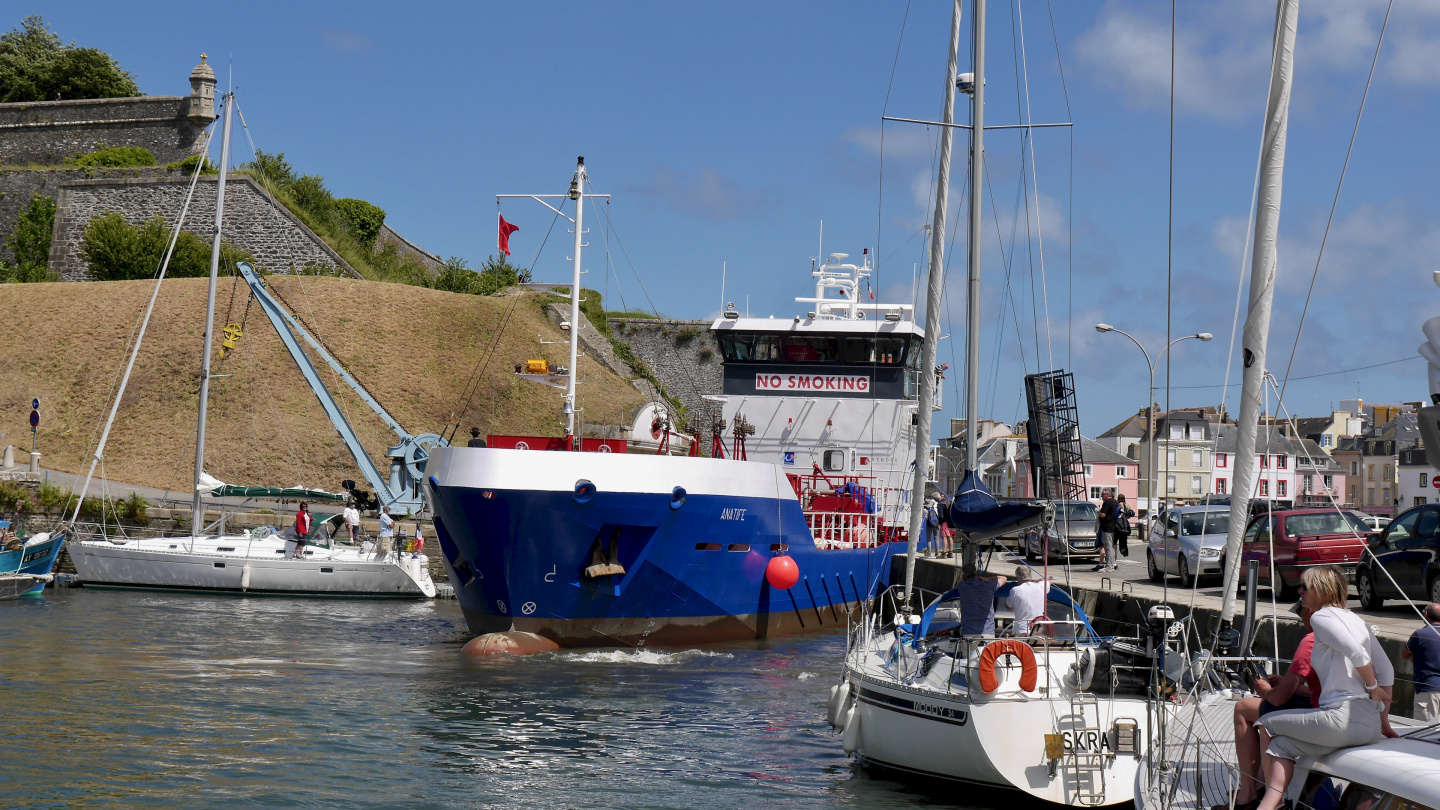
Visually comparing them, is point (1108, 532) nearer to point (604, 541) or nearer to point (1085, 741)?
point (604, 541)

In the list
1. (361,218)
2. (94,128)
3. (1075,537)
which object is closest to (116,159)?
(94,128)

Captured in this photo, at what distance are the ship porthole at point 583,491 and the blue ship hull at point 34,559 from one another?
13.3 metres

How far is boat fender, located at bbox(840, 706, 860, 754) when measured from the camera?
34.1ft

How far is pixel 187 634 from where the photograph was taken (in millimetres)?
18953

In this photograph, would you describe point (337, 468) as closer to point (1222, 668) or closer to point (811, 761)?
point (811, 761)

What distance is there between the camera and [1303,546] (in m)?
17.1

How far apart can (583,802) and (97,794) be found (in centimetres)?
364

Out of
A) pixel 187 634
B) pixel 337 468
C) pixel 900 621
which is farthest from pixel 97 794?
pixel 337 468

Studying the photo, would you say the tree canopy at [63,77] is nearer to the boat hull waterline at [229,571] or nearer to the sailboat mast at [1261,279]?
the boat hull waterline at [229,571]

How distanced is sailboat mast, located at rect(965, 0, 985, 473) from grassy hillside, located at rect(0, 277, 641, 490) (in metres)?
24.3

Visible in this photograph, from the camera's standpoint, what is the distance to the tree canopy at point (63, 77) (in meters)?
67.4

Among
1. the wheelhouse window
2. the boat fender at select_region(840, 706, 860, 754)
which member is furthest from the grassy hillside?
the boat fender at select_region(840, 706, 860, 754)

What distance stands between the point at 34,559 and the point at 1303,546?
22315 millimetres

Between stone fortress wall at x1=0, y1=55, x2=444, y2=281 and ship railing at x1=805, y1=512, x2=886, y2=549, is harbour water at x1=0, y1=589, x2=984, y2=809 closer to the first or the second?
ship railing at x1=805, y1=512, x2=886, y2=549
